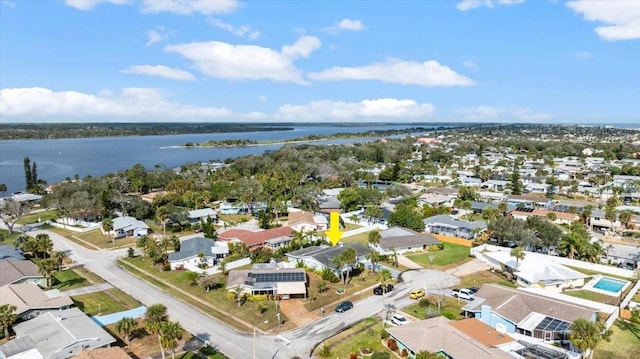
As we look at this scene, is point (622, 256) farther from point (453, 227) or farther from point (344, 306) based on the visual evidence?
point (344, 306)

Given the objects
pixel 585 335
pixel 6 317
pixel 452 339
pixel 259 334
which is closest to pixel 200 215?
pixel 6 317

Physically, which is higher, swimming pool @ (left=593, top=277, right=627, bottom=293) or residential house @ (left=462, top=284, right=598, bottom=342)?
residential house @ (left=462, top=284, right=598, bottom=342)

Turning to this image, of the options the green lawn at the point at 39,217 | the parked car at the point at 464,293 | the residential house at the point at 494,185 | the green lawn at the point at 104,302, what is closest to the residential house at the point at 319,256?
the parked car at the point at 464,293

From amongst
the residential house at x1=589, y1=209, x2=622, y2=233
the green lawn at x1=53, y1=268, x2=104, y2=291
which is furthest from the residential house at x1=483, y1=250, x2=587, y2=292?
the green lawn at x1=53, y1=268, x2=104, y2=291

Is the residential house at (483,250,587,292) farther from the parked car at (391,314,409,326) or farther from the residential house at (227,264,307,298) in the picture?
the residential house at (227,264,307,298)

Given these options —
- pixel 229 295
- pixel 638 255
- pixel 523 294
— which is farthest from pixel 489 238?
pixel 229 295

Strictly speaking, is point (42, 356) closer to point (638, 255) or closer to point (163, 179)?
point (638, 255)
